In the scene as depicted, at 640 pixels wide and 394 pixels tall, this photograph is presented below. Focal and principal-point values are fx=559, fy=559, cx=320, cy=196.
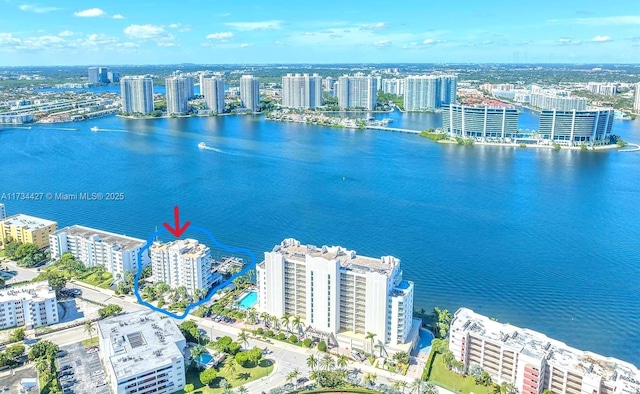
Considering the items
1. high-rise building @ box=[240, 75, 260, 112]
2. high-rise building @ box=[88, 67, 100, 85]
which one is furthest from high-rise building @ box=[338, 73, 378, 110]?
high-rise building @ box=[88, 67, 100, 85]

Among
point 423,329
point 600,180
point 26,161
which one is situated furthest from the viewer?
point 26,161

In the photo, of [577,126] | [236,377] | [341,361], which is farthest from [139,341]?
[577,126]

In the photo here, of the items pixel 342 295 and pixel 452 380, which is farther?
pixel 342 295

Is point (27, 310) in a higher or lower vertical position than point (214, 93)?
lower

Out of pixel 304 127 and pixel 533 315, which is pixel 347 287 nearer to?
pixel 533 315

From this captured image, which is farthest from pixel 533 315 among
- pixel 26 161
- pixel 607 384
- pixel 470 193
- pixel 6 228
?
pixel 26 161

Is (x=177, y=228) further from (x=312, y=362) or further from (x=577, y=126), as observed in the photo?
(x=577, y=126)
